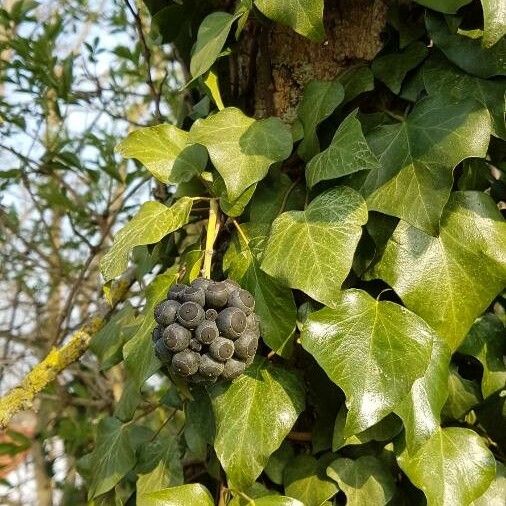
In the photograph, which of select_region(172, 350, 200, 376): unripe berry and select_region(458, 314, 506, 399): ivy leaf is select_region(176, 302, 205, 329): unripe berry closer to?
select_region(172, 350, 200, 376): unripe berry

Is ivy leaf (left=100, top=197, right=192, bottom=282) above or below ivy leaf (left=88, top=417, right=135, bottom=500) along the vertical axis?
above

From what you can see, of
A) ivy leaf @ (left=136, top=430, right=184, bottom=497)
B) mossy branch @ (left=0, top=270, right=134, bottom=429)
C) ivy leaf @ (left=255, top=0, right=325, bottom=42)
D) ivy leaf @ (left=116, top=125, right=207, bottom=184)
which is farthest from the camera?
mossy branch @ (left=0, top=270, right=134, bottom=429)

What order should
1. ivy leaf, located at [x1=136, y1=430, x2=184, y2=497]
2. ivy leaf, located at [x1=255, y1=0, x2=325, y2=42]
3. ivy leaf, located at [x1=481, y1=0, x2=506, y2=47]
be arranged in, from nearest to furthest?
ivy leaf, located at [x1=481, y1=0, x2=506, y2=47], ivy leaf, located at [x1=255, y1=0, x2=325, y2=42], ivy leaf, located at [x1=136, y1=430, x2=184, y2=497]

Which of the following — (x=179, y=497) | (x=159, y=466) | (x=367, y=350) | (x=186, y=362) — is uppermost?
(x=186, y=362)

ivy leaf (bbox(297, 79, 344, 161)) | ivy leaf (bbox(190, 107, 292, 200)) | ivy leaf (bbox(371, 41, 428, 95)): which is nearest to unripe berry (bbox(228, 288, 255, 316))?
ivy leaf (bbox(190, 107, 292, 200))

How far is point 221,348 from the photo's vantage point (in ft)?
2.12

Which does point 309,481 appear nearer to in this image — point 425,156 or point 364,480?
point 364,480

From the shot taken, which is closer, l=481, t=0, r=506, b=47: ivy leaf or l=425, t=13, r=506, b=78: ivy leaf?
l=481, t=0, r=506, b=47: ivy leaf

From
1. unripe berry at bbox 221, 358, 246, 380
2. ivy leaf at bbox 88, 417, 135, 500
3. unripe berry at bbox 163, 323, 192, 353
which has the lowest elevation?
ivy leaf at bbox 88, 417, 135, 500

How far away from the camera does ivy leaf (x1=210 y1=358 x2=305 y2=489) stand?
75 cm

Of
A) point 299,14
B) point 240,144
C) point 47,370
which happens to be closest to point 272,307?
point 240,144

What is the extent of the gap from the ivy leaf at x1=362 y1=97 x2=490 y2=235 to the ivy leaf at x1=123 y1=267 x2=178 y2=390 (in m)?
0.28

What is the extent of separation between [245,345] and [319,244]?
0.13 meters

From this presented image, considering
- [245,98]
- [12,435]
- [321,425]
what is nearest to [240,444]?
[321,425]
